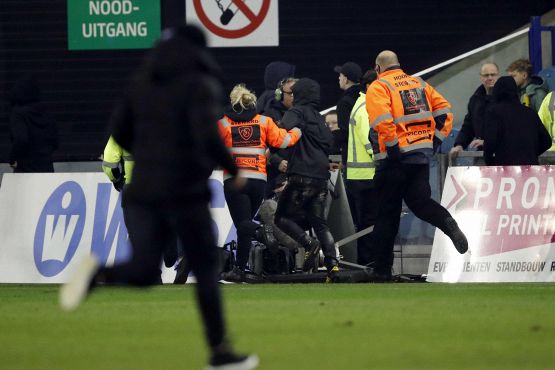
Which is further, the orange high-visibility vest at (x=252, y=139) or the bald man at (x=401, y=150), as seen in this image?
the orange high-visibility vest at (x=252, y=139)

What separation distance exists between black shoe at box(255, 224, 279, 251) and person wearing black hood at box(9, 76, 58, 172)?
143 inches

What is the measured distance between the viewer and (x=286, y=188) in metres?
16.3

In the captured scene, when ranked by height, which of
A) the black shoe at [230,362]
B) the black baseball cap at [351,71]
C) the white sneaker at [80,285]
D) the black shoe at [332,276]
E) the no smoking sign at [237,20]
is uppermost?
the no smoking sign at [237,20]

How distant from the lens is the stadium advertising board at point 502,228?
51.5 feet

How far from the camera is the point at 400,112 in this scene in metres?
15.0

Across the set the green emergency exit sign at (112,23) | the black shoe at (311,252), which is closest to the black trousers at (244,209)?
the black shoe at (311,252)

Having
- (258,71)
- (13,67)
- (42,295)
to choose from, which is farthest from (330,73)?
(42,295)

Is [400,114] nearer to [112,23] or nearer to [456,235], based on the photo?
[456,235]

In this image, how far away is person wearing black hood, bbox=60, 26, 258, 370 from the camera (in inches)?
316

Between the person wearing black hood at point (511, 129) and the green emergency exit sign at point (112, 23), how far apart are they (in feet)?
24.3

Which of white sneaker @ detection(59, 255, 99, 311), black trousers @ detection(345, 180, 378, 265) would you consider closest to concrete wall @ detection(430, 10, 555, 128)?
black trousers @ detection(345, 180, 378, 265)

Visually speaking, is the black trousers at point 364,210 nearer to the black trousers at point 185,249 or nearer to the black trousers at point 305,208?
the black trousers at point 305,208

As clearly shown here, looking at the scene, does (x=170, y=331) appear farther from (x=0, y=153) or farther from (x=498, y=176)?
(x=0, y=153)

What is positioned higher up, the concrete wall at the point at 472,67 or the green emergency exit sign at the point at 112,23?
the green emergency exit sign at the point at 112,23
